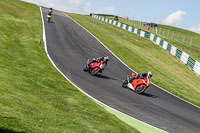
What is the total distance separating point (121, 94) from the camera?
1712 cm

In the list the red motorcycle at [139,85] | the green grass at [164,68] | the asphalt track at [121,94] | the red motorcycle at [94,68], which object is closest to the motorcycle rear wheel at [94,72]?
the red motorcycle at [94,68]

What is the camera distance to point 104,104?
14312 millimetres

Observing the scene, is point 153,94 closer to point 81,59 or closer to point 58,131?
point 81,59

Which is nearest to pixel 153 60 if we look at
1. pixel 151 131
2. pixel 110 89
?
pixel 110 89

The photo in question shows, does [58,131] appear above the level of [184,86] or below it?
above

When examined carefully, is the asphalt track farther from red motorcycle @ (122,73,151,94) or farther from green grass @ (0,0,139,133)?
green grass @ (0,0,139,133)

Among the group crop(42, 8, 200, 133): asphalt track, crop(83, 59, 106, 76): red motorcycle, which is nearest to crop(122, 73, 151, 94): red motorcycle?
crop(42, 8, 200, 133): asphalt track

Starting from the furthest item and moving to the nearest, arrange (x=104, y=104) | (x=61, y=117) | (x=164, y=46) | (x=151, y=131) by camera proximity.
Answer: (x=164, y=46) → (x=104, y=104) → (x=151, y=131) → (x=61, y=117)

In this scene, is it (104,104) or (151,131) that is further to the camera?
(104,104)

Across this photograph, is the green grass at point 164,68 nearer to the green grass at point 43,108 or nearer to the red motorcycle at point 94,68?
the red motorcycle at point 94,68

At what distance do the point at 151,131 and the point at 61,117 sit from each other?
457cm

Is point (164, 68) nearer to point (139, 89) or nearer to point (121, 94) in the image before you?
point (139, 89)

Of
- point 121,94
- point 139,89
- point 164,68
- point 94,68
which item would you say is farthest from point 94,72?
point 164,68

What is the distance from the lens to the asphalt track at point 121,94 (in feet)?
45.7
